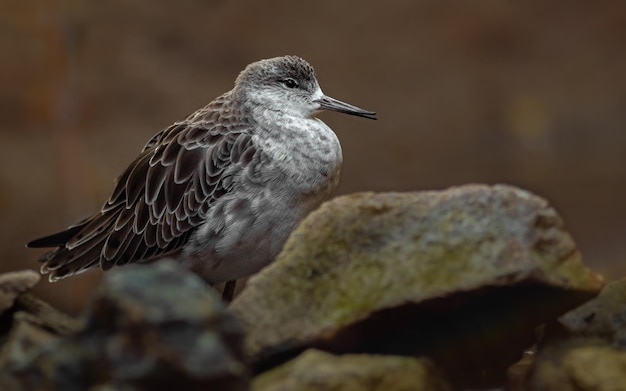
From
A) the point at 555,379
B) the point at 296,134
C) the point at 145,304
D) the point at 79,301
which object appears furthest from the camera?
the point at 79,301

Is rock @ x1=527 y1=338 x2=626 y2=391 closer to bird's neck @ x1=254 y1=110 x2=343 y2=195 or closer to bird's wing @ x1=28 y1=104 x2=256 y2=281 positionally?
bird's neck @ x1=254 y1=110 x2=343 y2=195

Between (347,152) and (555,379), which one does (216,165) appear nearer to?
(555,379)

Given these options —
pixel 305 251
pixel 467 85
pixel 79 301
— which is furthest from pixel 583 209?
pixel 305 251

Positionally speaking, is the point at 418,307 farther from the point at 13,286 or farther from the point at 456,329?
the point at 13,286

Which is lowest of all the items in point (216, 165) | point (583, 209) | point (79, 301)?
point (79, 301)

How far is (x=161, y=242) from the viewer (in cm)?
416

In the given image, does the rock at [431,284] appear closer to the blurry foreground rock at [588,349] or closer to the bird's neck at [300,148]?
the blurry foreground rock at [588,349]

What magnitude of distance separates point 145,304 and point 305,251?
2.61ft

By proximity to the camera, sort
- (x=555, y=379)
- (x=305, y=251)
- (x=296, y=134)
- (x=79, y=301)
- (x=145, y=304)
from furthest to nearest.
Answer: (x=79, y=301)
(x=296, y=134)
(x=305, y=251)
(x=555, y=379)
(x=145, y=304)

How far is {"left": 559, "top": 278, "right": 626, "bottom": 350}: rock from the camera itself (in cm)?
308

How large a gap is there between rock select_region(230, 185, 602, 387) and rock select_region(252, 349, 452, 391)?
0.13 metres

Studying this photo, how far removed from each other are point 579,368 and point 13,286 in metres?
1.55

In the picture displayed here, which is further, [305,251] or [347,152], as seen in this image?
[347,152]

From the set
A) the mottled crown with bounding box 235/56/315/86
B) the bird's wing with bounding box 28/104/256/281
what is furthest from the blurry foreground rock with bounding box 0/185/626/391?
the mottled crown with bounding box 235/56/315/86
